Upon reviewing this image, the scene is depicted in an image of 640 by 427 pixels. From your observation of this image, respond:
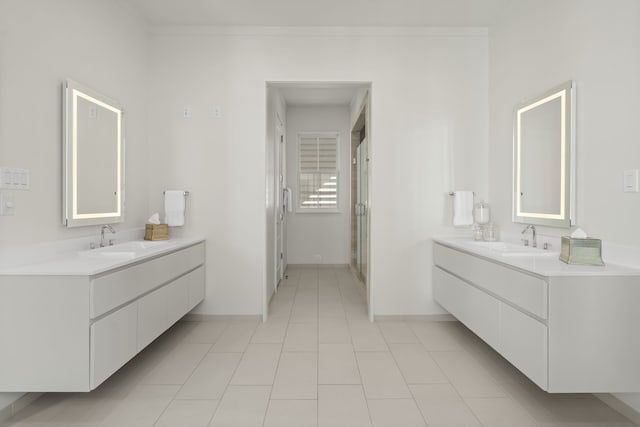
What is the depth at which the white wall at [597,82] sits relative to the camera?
1995mm

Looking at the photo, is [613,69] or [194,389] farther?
[194,389]

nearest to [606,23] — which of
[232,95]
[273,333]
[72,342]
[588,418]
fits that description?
[588,418]

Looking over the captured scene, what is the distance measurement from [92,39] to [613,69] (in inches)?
135

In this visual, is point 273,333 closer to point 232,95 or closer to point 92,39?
point 232,95

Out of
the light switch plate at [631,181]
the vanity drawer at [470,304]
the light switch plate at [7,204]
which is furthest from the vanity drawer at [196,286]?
the light switch plate at [631,181]

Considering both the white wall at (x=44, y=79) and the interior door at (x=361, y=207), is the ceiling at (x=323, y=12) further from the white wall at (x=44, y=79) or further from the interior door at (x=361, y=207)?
the interior door at (x=361, y=207)

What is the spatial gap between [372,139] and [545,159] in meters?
1.49

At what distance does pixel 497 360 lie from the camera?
2.72 meters

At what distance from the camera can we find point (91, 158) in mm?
2635

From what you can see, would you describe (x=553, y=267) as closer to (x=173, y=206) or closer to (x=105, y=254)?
(x=105, y=254)

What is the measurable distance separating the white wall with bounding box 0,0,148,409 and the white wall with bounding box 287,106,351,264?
359 cm

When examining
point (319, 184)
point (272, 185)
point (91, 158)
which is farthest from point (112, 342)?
point (319, 184)

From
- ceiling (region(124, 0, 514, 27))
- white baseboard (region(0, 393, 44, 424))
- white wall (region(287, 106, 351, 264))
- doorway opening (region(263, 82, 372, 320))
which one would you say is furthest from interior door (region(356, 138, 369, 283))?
white baseboard (region(0, 393, 44, 424))

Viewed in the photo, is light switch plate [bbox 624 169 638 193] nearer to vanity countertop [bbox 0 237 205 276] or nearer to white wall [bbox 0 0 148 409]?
vanity countertop [bbox 0 237 205 276]
